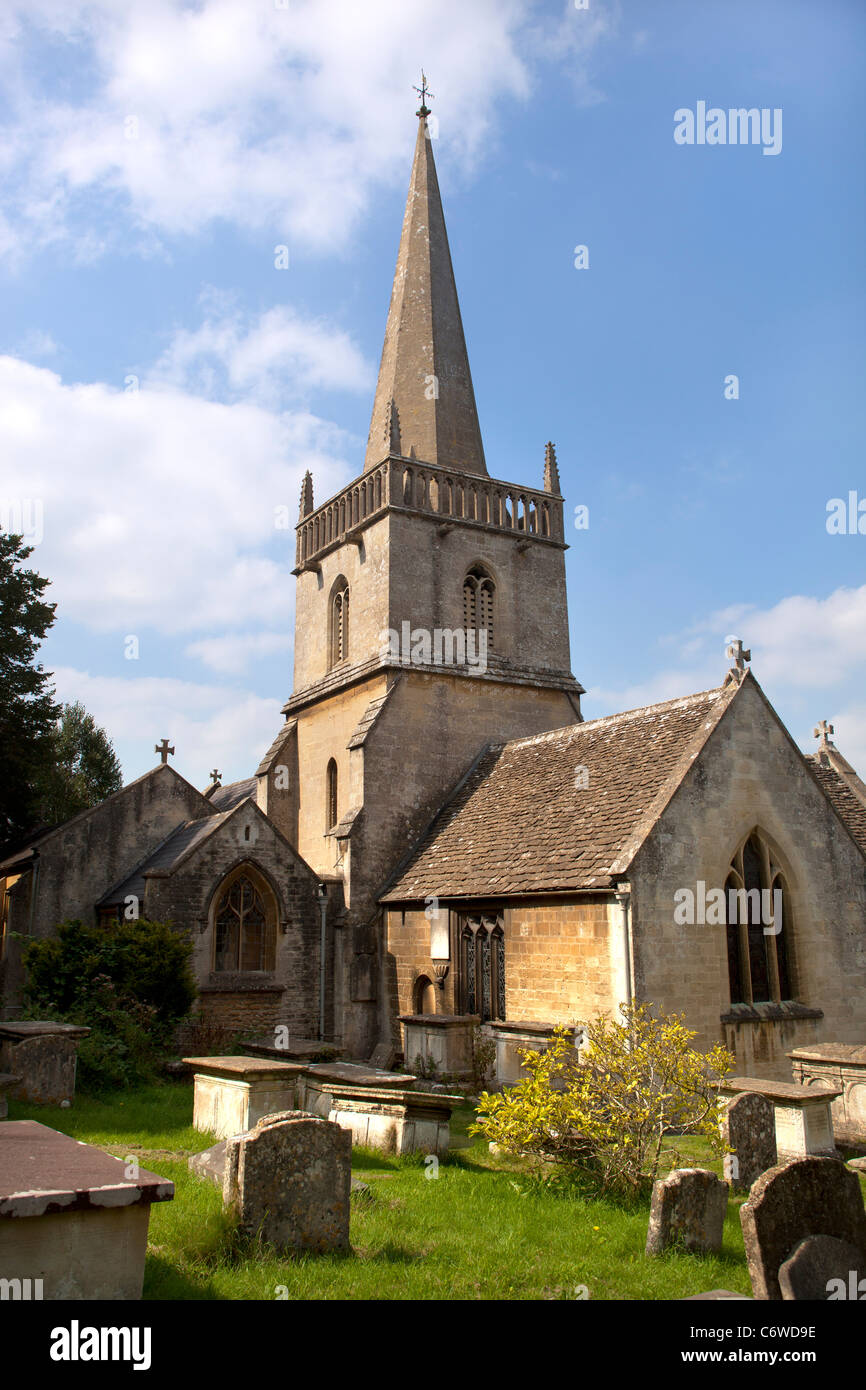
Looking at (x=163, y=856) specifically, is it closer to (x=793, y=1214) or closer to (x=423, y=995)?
(x=423, y=995)

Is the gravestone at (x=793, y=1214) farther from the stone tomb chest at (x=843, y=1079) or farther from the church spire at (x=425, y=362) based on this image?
the church spire at (x=425, y=362)

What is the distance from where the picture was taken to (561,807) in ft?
56.9

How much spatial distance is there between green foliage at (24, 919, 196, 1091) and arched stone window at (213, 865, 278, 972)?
1724 millimetres

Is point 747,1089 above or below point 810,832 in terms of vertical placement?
below

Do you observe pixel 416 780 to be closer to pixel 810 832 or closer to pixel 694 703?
pixel 694 703

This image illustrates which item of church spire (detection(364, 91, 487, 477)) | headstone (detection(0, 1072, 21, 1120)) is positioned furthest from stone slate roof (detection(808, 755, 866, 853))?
headstone (detection(0, 1072, 21, 1120))

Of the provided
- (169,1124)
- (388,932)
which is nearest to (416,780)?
(388,932)

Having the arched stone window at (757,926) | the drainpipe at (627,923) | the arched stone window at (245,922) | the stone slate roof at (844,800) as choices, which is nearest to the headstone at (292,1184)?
the drainpipe at (627,923)

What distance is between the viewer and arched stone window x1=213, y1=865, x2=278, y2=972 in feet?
60.8

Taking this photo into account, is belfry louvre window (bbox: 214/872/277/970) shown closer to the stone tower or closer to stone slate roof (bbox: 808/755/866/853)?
the stone tower

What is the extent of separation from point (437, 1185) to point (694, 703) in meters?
10.3

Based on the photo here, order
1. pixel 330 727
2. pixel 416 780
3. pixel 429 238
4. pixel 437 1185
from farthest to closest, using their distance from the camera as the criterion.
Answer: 1. pixel 429 238
2. pixel 330 727
3. pixel 416 780
4. pixel 437 1185

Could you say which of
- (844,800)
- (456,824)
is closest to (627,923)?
(456,824)

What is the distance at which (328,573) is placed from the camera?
82.2 ft
